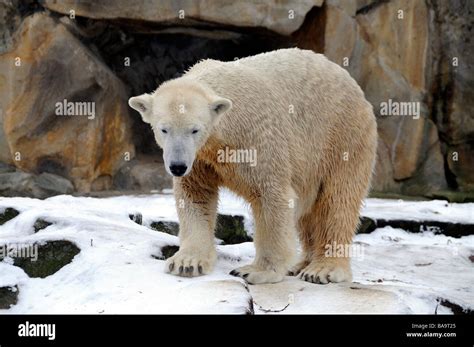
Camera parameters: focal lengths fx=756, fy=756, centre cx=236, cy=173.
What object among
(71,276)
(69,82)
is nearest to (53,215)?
(71,276)

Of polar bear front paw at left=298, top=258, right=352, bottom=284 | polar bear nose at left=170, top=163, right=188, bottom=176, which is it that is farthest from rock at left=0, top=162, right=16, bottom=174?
polar bear nose at left=170, top=163, right=188, bottom=176

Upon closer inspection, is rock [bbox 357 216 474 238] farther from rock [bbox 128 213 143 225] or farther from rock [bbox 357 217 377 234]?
rock [bbox 128 213 143 225]

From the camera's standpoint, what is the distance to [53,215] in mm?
5223

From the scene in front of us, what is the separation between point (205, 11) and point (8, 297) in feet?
17.6

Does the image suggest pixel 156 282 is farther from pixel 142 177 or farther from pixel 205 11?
pixel 205 11

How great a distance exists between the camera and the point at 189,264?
14.4 ft

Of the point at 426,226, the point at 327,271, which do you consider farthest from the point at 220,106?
the point at 426,226

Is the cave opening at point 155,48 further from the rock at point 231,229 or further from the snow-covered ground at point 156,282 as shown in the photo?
the snow-covered ground at point 156,282

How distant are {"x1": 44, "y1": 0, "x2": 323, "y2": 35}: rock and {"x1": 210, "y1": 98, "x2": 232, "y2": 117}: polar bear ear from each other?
4.80m

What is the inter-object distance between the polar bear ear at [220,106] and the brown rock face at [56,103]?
16.6 ft

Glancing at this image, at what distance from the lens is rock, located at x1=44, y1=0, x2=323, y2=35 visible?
28.8 ft

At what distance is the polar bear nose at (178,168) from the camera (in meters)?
4.03

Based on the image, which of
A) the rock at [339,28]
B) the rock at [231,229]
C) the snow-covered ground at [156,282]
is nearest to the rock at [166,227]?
the snow-covered ground at [156,282]
